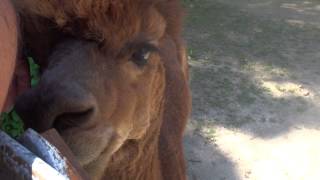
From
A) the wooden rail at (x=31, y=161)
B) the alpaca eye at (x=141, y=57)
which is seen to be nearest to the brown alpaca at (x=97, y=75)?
the alpaca eye at (x=141, y=57)

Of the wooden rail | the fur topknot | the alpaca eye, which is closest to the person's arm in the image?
the wooden rail

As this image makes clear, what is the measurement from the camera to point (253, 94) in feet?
14.6

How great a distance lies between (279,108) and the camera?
4230 millimetres

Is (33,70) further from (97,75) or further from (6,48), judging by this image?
(6,48)

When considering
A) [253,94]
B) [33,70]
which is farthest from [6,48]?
[253,94]

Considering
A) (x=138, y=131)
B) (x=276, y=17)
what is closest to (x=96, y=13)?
(x=138, y=131)

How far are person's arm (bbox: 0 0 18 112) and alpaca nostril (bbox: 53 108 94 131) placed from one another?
537 mm

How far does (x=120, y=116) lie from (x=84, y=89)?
26cm

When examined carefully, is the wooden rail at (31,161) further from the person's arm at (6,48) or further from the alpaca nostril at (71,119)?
the alpaca nostril at (71,119)

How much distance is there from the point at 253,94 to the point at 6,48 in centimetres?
380

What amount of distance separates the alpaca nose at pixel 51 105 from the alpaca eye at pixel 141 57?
14.0 inches

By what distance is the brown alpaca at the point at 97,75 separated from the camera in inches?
52.7

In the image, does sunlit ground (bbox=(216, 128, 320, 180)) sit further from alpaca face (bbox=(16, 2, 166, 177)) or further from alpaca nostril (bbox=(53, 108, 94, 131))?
alpaca nostril (bbox=(53, 108, 94, 131))

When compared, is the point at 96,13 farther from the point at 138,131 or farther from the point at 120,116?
the point at 138,131
